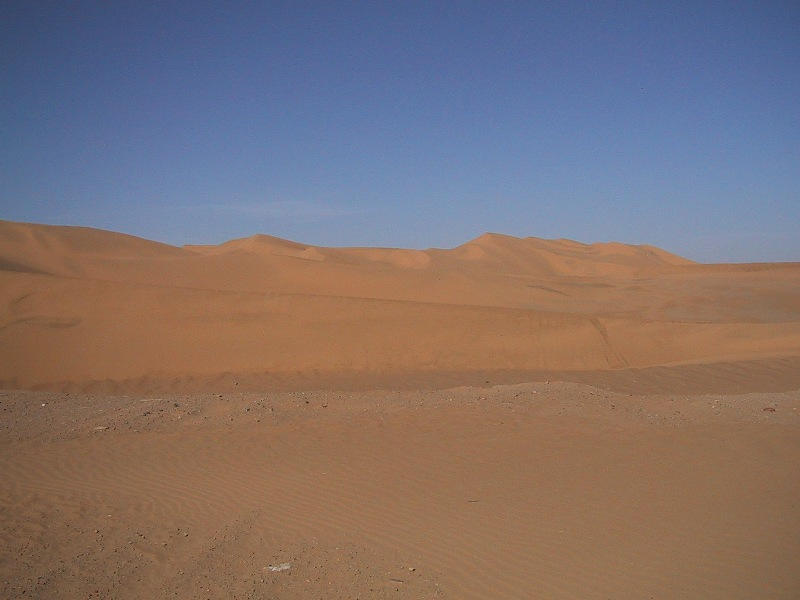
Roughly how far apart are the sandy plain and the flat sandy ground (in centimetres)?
3

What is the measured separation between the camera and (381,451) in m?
7.05

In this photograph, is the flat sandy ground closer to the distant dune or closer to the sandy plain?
the sandy plain

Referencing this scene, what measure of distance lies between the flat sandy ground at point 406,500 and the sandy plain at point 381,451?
27mm

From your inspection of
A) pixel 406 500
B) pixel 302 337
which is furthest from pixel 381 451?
pixel 302 337

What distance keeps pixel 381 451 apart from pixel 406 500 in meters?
1.44

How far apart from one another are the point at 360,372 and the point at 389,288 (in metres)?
12.9

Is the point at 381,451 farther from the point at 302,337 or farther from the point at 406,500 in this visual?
the point at 302,337

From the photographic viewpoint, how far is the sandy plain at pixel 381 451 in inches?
172

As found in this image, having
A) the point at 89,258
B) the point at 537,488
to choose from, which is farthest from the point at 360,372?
the point at 89,258

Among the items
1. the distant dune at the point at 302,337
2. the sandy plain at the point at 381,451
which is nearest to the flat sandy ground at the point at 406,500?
the sandy plain at the point at 381,451

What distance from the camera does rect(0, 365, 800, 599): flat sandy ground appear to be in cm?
423

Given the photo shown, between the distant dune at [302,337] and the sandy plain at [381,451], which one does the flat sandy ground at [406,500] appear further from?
the distant dune at [302,337]

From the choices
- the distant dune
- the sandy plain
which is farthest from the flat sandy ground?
the distant dune

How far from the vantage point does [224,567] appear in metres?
4.46
